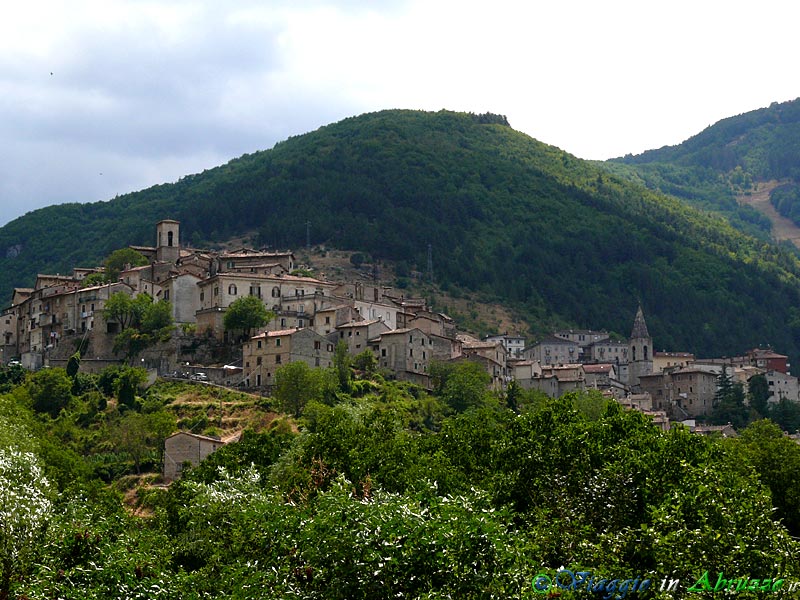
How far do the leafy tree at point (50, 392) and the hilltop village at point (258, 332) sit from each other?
6722 mm

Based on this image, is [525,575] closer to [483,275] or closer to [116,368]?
[116,368]

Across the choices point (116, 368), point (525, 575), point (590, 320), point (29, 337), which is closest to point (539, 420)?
point (525, 575)

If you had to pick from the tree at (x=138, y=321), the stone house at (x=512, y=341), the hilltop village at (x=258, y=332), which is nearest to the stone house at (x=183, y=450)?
the hilltop village at (x=258, y=332)

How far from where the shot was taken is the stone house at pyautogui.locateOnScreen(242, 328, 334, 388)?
101875 millimetres

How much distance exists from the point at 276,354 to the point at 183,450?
61.8ft

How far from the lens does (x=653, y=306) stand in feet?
632

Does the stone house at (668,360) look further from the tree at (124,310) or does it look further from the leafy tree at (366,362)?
the tree at (124,310)

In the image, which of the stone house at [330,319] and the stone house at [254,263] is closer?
the stone house at [330,319]

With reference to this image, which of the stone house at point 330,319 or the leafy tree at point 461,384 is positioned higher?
the stone house at point 330,319

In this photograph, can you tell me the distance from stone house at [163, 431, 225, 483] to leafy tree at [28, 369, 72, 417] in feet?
50.7

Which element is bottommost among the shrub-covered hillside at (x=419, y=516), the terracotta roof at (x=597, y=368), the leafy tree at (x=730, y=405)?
the leafy tree at (x=730, y=405)

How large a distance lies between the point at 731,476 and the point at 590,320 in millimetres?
142387

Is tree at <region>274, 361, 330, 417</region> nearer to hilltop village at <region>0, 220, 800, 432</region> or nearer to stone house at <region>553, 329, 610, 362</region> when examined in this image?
hilltop village at <region>0, 220, 800, 432</region>

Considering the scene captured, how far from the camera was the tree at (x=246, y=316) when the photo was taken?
346ft
